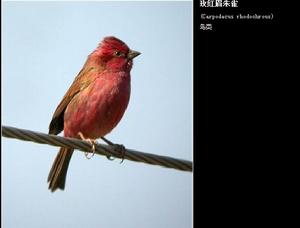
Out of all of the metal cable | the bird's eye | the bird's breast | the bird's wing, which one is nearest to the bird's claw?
the metal cable

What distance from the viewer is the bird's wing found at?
5406mm

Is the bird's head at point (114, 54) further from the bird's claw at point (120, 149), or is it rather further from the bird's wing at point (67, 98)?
→ the bird's claw at point (120, 149)

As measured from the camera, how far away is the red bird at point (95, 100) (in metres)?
5.21

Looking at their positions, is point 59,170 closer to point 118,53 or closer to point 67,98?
point 67,98

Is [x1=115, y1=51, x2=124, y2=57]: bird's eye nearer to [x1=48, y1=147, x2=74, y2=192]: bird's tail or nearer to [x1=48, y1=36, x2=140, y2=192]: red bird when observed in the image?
[x1=48, y1=36, x2=140, y2=192]: red bird

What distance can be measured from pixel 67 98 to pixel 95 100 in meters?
0.33

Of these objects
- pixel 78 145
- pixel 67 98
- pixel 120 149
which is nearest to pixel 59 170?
pixel 67 98

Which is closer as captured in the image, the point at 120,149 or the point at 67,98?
the point at 120,149
